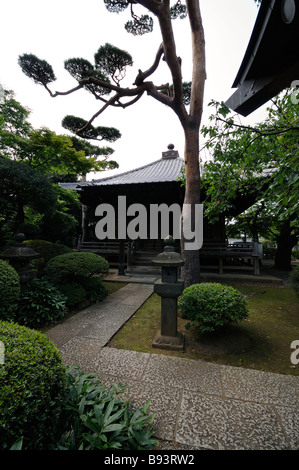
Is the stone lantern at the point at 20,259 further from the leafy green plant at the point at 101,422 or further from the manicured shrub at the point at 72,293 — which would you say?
the leafy green plant at the point at 101,422

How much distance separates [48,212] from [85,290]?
105 inches

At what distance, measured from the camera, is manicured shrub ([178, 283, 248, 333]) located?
10.3 feet

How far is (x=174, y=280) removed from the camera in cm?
337

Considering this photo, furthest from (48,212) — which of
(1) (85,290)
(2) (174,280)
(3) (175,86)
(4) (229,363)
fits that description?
(4) (229,363)

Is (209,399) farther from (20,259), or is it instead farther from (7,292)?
(20,259)

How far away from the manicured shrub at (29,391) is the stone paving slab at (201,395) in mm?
1008

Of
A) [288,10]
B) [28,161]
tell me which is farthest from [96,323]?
[28,161]

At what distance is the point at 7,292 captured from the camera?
3.13m

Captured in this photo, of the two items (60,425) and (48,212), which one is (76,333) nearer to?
(60,425)

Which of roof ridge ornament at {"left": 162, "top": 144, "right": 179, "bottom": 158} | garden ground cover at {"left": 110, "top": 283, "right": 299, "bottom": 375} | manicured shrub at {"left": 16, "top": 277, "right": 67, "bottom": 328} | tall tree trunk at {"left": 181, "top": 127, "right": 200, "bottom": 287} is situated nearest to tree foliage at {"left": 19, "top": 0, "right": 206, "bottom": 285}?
tall tree trunk at {"left": 181, "top": 127, "right": 200, "bottom": 287}

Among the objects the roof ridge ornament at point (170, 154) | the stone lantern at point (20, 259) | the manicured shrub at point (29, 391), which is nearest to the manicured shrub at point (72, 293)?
the stone lantern at point (20, 259)

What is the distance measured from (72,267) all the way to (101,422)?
12.1 ft

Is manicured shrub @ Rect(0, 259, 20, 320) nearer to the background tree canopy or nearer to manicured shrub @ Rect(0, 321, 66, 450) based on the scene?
manicured shrub @ Rect(0, 321, 66, 450)

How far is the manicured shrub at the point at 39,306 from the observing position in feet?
12.7
